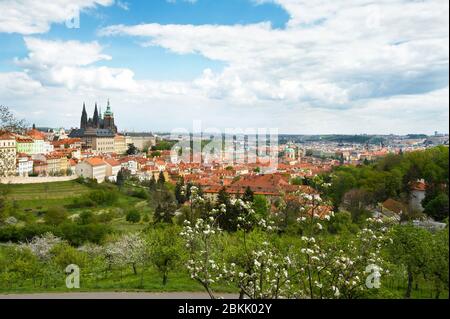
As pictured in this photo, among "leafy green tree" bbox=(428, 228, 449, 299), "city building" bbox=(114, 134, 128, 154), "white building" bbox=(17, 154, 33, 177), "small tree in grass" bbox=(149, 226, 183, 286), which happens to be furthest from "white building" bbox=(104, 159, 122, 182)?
"leafy green tree" bbox=(428, 228, 449, 299)

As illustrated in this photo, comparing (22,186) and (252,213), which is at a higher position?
(252,213)

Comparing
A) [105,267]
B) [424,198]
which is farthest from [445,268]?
[424,198]

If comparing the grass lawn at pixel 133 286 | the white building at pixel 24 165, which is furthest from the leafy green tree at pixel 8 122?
the white building at pixel 24 165

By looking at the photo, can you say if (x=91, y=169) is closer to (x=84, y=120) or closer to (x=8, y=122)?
(x=84, y=120)

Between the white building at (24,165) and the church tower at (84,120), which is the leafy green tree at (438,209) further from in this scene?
the church tower at (84,120)

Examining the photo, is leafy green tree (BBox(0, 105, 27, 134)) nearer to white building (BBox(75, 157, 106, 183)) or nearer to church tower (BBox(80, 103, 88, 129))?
white building (BBox(75, 157, 106, 183))

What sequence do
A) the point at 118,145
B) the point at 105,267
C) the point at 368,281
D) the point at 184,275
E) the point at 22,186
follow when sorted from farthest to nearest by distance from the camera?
the point at 118,145
the point at 22,186
the point at 105,267
the point at 184,275
the point at 368,281

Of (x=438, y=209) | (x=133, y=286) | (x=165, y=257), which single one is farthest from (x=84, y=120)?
(x=133, y=286)
